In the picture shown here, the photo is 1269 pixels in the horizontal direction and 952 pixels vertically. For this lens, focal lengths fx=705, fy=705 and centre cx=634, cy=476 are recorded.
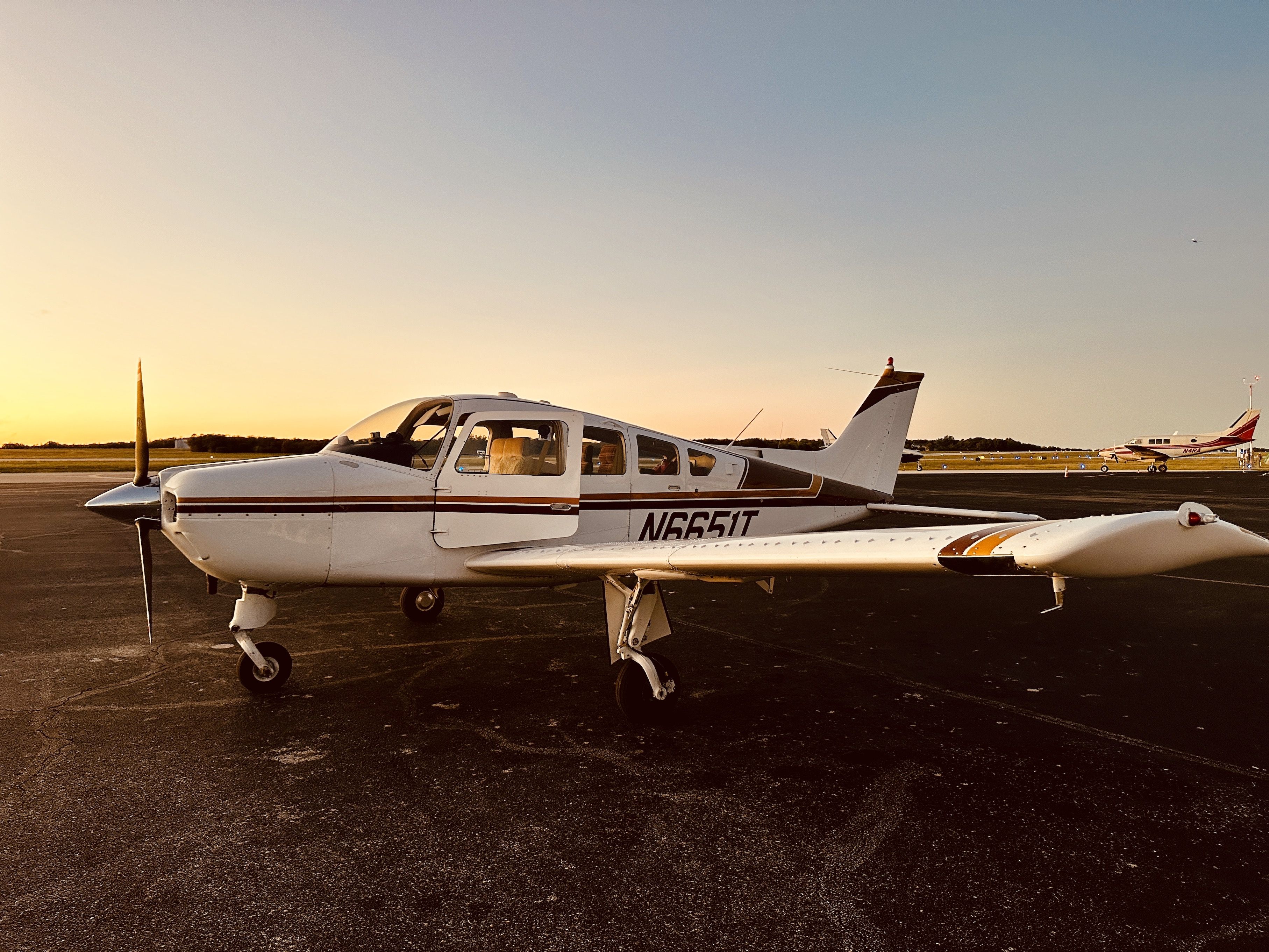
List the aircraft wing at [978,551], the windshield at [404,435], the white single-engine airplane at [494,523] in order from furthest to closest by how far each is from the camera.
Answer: the windshield at [404,435] → the white single-engine airplane at [494,523] → the aircraft wing at [978,551]

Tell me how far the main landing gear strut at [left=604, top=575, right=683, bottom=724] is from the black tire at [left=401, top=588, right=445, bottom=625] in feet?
10.7

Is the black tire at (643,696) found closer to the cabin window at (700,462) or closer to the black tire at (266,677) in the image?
the cabin window at (700,462)

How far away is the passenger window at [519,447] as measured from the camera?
6180mm

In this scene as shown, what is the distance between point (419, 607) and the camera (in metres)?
8.21

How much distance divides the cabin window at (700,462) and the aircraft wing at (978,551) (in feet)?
6.73

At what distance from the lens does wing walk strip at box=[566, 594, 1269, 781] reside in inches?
171

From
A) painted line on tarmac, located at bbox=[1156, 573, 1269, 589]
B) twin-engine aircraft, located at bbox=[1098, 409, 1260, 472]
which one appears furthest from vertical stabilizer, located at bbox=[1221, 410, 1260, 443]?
painted line on tarmac, located at bbox=[1156, 573, 1269, 589]

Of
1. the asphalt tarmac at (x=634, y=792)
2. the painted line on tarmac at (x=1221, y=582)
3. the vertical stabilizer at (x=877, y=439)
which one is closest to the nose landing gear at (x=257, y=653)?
the asphalt tarmac at (x=634, y=792)

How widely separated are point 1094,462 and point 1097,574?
9185 centimetres

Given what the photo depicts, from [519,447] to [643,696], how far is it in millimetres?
2489

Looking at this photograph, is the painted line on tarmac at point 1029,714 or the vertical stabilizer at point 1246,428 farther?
the vertical stabilizer at point 1246,428

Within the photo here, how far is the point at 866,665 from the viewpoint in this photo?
6.56m

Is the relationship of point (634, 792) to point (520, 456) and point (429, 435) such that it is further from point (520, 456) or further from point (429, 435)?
point (429, 435)

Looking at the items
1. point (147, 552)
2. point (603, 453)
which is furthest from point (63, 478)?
point (603, 453)
